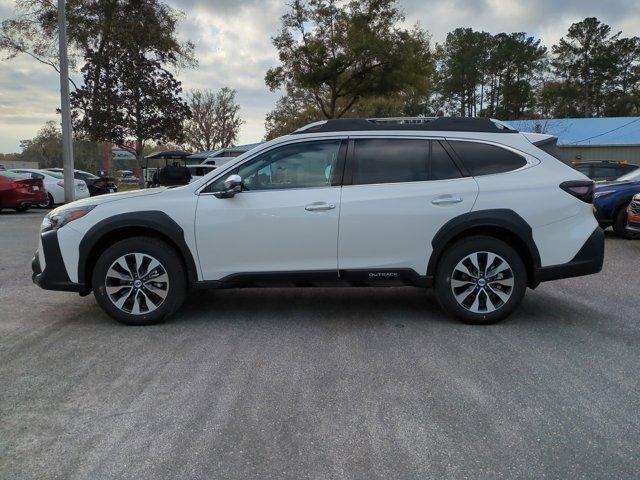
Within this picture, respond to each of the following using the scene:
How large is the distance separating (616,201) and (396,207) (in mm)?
8075

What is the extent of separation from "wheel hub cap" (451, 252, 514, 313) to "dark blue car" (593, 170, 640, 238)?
23.8 feet

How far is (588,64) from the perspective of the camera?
61281mm

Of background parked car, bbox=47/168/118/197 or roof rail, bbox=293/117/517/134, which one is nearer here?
roof rail, bbox=293/117/517/134

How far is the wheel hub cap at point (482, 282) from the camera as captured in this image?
16.3 ft

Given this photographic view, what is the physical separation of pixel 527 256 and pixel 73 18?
2792 centimetres

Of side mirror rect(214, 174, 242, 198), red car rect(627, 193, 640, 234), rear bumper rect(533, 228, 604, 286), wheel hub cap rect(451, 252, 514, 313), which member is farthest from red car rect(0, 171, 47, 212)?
rear bumper rect(533, 228, 604, 286)

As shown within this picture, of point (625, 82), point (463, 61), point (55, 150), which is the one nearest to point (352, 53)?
point (463, 61)

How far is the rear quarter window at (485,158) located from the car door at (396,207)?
0.42 ft

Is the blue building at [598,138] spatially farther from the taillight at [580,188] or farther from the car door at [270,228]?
the car door at [270,228]

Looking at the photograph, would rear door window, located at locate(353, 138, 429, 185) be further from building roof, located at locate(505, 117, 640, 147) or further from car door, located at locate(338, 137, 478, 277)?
building roof, located at locate(505, 117, 640, 147)

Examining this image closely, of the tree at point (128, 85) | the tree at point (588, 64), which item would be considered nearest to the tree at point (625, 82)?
the tree at point (588, 64)

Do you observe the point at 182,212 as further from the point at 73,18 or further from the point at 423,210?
the point at 73,18

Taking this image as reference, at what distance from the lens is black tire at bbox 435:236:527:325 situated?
497 cm

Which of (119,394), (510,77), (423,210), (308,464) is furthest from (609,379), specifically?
(510,77)
